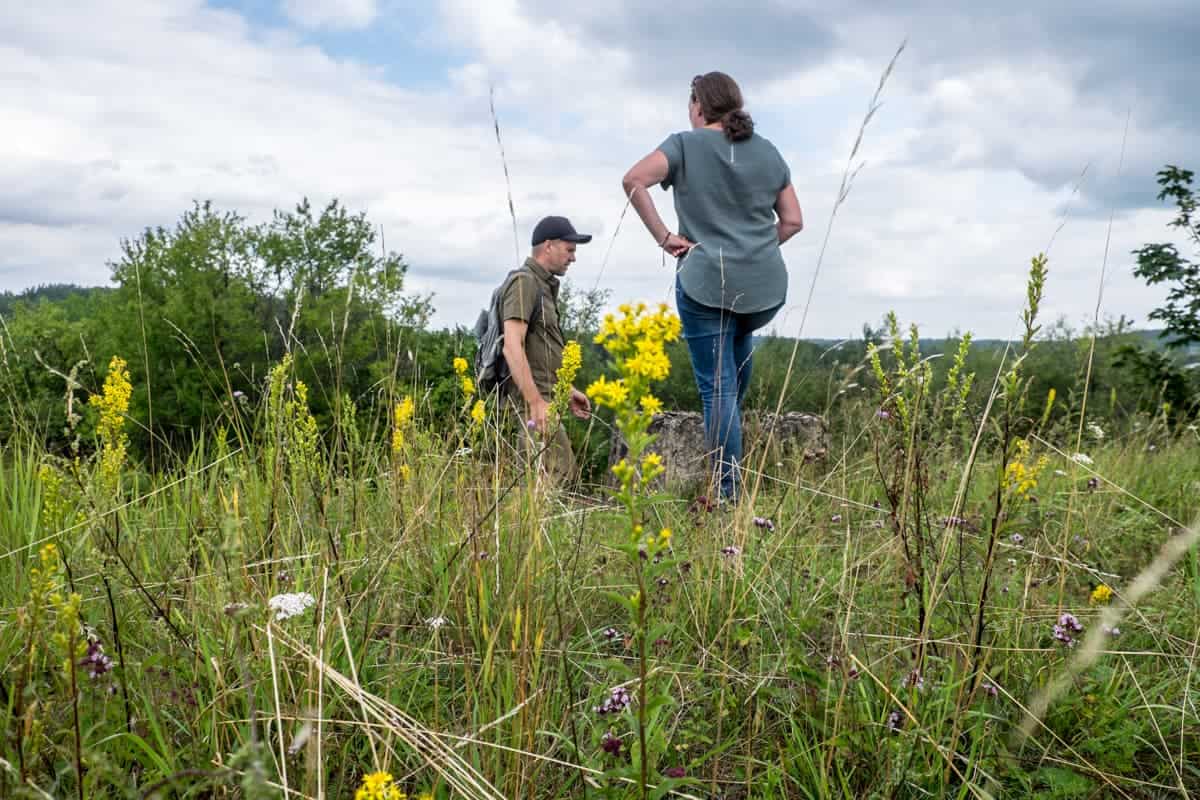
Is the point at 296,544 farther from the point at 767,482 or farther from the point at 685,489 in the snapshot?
the point at 685,489

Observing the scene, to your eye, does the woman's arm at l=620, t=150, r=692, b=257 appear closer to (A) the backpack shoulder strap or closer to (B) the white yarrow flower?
(A) the backpack shoulder strap

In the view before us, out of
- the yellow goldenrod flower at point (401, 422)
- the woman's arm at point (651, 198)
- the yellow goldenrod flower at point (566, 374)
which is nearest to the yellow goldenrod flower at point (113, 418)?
the yellow goldenrod flower at point (401, 422)

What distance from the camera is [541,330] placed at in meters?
5.23

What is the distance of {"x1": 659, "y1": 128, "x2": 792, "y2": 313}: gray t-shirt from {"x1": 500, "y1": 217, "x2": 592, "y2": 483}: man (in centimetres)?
88

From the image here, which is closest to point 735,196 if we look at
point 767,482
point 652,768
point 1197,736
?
point 767,482

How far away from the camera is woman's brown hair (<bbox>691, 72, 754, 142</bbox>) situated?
4703mm

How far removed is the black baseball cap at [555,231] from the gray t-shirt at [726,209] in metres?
0.81

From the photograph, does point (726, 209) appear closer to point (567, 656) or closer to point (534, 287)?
point (534, 287)

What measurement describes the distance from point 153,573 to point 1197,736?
2.85 metres

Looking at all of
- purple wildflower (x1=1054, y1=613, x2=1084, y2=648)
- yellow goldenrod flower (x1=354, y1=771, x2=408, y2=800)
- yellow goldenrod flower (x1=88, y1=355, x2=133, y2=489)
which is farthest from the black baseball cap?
yellow goldenrod flower (x1=354, y1=771, x2=408, y2=800)

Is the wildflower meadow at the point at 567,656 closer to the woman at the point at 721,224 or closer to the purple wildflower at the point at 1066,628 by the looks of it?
the purple wildflower at the point at 1066,628

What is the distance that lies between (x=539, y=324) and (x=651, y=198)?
1.07m

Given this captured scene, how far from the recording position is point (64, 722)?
1898mm

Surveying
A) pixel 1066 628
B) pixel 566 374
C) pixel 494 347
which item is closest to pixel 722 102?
pixel 494 347
